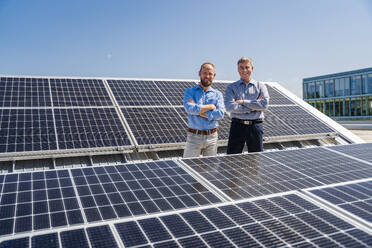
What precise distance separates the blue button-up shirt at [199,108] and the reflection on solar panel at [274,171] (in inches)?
52.8

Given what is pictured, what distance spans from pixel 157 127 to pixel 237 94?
3.05 meters

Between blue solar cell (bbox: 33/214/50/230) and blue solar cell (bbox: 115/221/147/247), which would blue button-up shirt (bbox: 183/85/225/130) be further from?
blue solar cell (bbox: 33/214/50/230)

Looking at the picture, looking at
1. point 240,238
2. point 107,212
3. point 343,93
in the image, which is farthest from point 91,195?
point 343,93

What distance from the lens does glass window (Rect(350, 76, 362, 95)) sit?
46.2m

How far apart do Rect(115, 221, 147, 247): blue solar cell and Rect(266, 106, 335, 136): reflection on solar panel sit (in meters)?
8.76

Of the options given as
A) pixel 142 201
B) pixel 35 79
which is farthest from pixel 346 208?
pixel 35 79

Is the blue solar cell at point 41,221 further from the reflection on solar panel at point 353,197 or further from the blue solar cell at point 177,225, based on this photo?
the reflection on solar panel at point 353,197

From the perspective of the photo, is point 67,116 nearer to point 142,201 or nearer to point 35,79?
point 35,79

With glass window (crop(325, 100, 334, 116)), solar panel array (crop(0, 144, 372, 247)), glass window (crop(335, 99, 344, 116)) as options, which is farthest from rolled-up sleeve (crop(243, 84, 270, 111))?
glass window (crop(325, 100, 334, 116))

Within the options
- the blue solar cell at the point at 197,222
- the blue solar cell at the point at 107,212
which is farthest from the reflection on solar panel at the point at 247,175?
the blue solar cell at the point at 107,212

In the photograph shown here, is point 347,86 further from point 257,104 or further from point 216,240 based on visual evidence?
point 216,240

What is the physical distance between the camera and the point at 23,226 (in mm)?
2986

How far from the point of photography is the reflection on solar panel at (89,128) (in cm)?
853

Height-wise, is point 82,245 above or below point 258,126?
below
